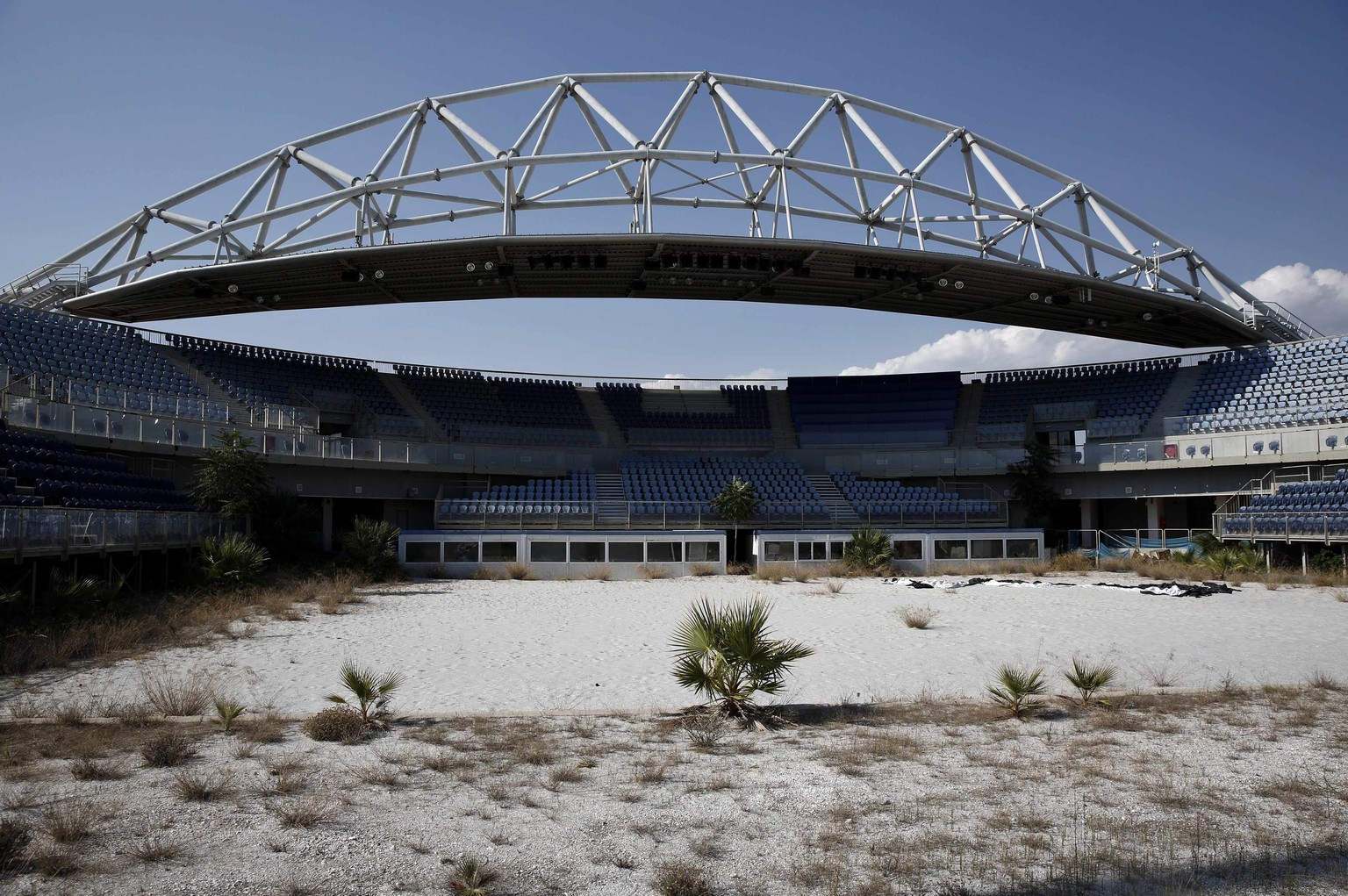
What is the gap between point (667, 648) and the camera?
1509 cm

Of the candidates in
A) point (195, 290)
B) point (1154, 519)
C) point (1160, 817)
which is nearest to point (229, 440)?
point (195, 290)

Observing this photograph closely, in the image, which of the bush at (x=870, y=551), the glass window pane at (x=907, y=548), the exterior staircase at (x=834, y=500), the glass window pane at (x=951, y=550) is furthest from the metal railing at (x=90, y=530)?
the glass window pane at (x=951, y=550)

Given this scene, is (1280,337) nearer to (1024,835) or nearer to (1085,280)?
(1085,280)

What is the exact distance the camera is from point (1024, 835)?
21.4 feet

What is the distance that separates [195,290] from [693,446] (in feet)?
77.8

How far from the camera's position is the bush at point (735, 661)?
397 inches

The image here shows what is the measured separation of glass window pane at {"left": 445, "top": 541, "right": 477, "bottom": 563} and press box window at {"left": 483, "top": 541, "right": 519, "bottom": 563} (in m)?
0.37

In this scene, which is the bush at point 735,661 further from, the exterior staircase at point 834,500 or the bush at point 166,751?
the exterior staircase at point 834,500

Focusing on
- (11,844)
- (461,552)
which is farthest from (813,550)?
(11,844)

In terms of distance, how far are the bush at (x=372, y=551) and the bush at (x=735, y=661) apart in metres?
18.8

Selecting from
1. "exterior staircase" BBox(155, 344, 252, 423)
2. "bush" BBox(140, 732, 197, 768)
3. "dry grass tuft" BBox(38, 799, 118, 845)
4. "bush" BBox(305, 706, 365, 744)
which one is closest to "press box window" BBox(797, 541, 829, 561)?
"exterior staircase" BBox(155, 344, 252, 423)

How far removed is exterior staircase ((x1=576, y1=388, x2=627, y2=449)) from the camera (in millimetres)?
43062

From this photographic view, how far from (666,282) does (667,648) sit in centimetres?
2658

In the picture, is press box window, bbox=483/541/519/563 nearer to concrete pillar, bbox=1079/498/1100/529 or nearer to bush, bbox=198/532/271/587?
bush, bbox=198/532/271/587
